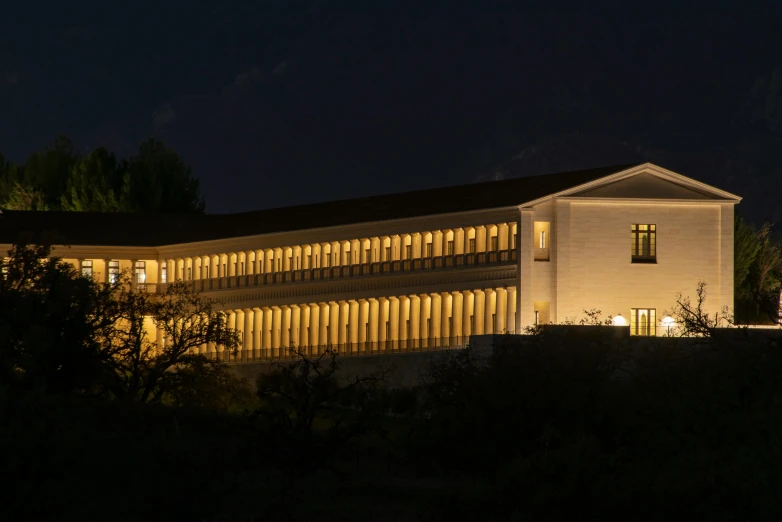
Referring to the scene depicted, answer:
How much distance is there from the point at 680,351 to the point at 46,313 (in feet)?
91.4

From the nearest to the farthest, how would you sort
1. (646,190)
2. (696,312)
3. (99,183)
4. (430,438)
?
(430,438)
(696,312)
(646,190)
(99,183)

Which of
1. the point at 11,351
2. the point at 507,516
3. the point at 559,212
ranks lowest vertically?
the point at 507,516

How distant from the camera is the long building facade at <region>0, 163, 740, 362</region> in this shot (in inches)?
4227

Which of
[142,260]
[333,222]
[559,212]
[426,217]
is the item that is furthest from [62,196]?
[559,212]

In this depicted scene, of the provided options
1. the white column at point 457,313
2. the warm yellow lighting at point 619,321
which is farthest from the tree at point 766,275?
the warm yellow lighting at point 619,321

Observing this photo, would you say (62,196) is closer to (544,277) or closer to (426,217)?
(426,217)

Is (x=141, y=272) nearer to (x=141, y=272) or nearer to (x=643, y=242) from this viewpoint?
(x=141, y=272)

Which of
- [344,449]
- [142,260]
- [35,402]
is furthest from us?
[142,260]

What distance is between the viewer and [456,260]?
113812 mm

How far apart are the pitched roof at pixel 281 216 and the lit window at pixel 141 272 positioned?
1405mm

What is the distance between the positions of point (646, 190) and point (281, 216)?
35.6 metres

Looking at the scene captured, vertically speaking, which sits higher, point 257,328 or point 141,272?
point 141,272

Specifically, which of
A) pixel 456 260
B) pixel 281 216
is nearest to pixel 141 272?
pixel 281 216

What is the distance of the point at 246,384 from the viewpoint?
4382 inches
